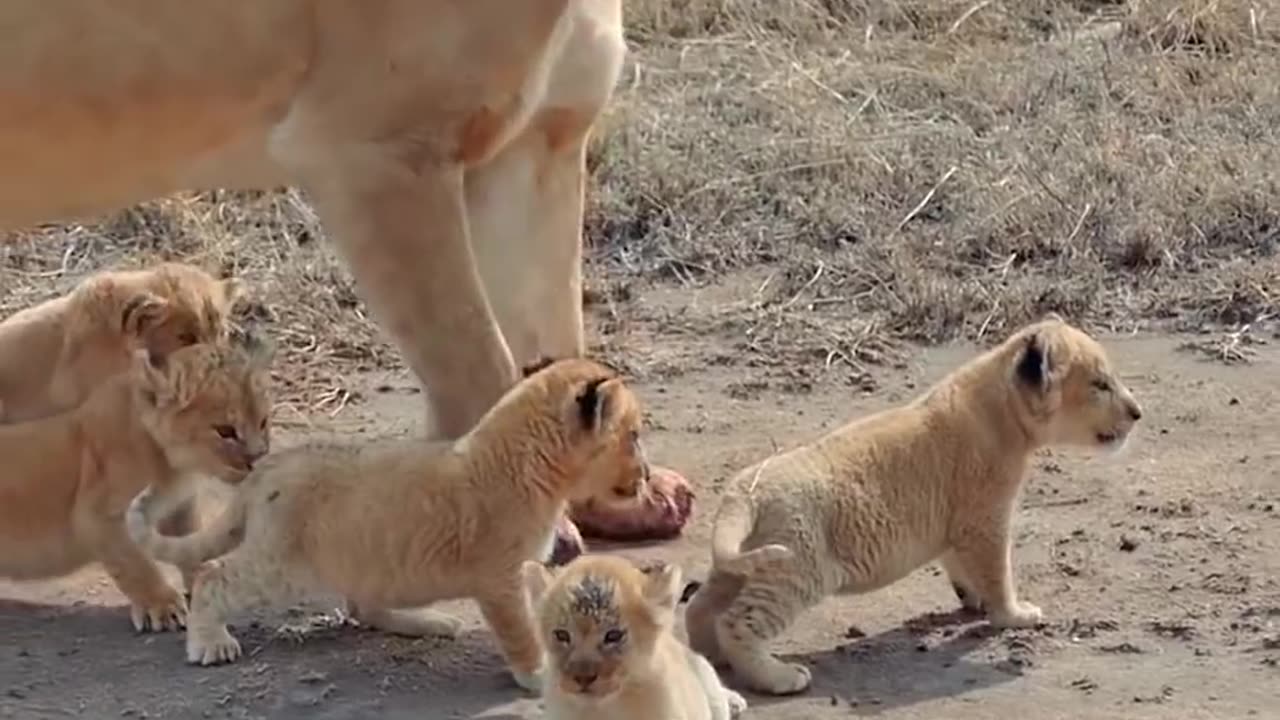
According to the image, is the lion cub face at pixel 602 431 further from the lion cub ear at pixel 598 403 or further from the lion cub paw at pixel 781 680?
the lion cub paw at pixel 781 680

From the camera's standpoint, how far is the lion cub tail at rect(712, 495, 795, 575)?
3518mm

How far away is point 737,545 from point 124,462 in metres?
0.90

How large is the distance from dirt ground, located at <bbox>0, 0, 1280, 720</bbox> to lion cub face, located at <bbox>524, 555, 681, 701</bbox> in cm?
47

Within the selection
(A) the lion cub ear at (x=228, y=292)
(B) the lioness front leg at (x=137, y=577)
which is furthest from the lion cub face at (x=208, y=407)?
(A) the lion cub ear at (x=228, y=292)

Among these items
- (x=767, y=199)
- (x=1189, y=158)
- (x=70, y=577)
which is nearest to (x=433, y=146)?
(x=70, y=577)

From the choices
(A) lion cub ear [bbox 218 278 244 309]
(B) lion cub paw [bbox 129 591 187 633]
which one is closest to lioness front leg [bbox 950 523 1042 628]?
(B) lion cub paw [bbox 129 591 187 633]

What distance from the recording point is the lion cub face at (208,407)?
377 centimetres

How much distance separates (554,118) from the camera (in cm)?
432

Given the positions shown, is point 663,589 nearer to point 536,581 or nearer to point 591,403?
point 536,581

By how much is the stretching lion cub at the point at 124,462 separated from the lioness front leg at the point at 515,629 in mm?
473

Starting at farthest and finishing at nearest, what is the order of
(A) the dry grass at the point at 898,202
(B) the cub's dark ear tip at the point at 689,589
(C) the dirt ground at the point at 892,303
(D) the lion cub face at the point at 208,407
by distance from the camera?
(A) the dry grass at the point at 898,202 → (B) the cub's dark ear tip at the point at 689,589 → (D) the lion cub face at the point at 208,407 → (C) the dirt ground at the point at 892,303

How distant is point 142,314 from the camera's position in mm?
4086

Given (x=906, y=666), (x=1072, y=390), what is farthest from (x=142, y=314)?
(x=1072, y=390)

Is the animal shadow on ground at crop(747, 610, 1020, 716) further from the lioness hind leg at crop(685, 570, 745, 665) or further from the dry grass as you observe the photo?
the dry grass
